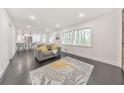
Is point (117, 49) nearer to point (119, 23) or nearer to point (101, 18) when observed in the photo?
point (119, 23)

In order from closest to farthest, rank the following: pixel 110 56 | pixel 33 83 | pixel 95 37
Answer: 1. pixel 33 83
2. pixel 110 56
3. pixel 95 37

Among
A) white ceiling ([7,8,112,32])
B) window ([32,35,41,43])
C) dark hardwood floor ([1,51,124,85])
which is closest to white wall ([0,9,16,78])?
dark hardwood floor ([1,51,124,85])

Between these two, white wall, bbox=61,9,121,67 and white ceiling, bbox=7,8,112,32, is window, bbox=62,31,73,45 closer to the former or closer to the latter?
white wall, bbox=61,9,121,67

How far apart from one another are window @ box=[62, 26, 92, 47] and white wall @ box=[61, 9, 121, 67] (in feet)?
1.38

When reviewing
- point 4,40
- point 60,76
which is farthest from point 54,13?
point 60,76

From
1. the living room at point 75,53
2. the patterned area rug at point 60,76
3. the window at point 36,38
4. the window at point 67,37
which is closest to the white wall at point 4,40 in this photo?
the living room at point 75,53

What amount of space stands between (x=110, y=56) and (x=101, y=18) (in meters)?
2.01

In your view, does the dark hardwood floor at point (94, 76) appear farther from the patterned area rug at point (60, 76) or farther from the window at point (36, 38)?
the window at point (36, 38)

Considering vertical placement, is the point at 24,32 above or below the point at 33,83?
above

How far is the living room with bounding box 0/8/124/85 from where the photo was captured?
2234mm

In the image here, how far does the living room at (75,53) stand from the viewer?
88.0 inches
